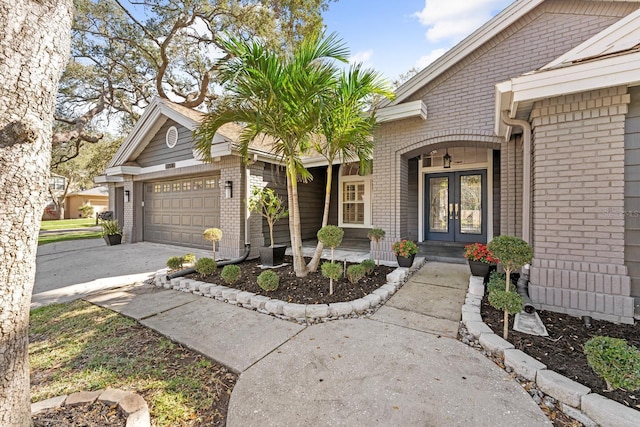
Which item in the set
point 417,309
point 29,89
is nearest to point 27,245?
point 29,89

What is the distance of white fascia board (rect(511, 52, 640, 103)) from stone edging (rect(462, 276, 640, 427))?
9.84 feet

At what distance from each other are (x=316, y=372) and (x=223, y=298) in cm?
242

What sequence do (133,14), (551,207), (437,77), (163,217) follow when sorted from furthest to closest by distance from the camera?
1. (133,14)
2. (163,217)
3. (437,77)
4. (551,207)

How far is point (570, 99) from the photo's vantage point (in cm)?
348

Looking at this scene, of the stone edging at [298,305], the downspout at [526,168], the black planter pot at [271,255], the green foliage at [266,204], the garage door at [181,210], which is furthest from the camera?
the garage door at [181,210]

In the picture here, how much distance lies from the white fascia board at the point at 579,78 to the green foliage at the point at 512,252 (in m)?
1.89

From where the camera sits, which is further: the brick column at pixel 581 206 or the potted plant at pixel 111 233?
the potted plant at pixel 111 233

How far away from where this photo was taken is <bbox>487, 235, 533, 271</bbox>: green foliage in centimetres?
305

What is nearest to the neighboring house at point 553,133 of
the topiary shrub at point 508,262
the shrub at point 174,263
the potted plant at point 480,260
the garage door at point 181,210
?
the potted plant at point 480,260

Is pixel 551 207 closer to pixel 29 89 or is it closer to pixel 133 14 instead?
pixel 29 89

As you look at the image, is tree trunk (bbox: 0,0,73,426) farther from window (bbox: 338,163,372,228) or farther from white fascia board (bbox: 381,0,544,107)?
window (bbox: 338,163,372,228)

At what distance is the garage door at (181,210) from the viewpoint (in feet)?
27.0

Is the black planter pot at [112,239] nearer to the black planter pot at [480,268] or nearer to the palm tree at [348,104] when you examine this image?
the palm tree at [348,104]

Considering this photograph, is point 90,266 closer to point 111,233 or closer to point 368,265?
point 111,233
